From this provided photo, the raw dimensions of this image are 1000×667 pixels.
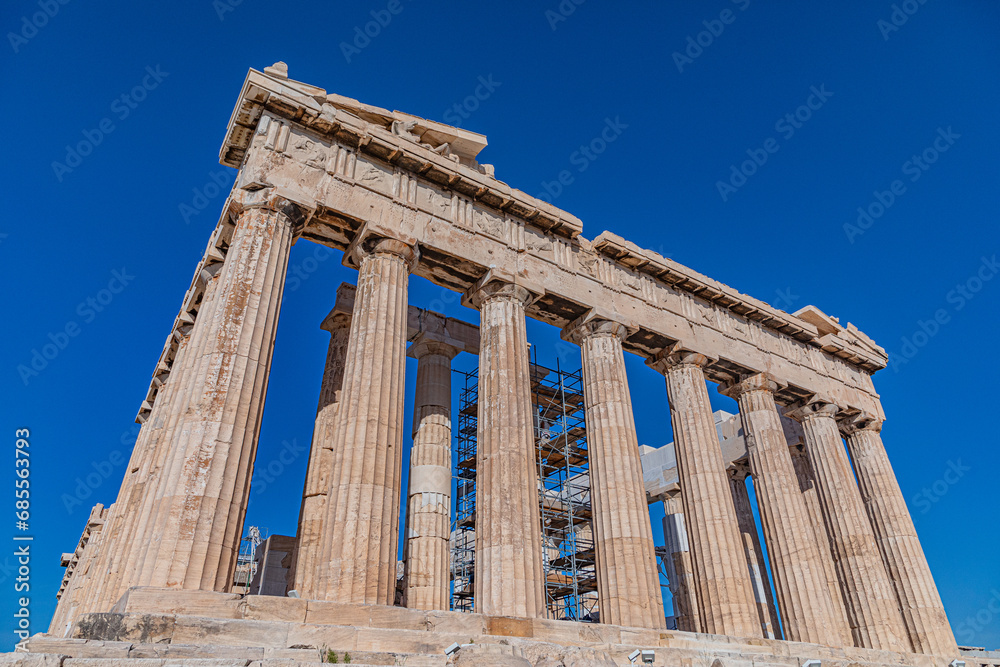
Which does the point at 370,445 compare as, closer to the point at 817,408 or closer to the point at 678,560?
the point at 817,408

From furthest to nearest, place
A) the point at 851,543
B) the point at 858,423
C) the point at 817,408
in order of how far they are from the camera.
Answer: the point at 858,423 < the point at 817,408 < the point at 851,543

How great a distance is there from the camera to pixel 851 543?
76.1ft

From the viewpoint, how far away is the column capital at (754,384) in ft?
77.0

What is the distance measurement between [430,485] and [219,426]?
8314 mm

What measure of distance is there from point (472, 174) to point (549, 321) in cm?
528

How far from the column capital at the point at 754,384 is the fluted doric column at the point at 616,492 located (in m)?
6.24

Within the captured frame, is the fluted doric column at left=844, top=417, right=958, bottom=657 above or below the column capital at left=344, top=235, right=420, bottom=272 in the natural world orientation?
below

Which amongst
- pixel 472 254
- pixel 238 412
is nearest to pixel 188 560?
pixel 238 412

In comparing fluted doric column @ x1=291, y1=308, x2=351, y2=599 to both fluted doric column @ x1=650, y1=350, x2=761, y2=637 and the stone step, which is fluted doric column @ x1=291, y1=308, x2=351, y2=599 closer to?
the stone step

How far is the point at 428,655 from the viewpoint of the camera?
9.66 m

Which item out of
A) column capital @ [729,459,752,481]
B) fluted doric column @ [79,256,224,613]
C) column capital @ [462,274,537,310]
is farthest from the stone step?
column capital @ [729,459,752,481]

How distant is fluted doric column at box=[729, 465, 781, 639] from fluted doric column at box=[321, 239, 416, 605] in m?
19.6

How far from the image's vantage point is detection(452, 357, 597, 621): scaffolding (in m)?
26.3

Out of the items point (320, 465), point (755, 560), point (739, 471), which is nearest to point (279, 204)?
point (320, 465)
